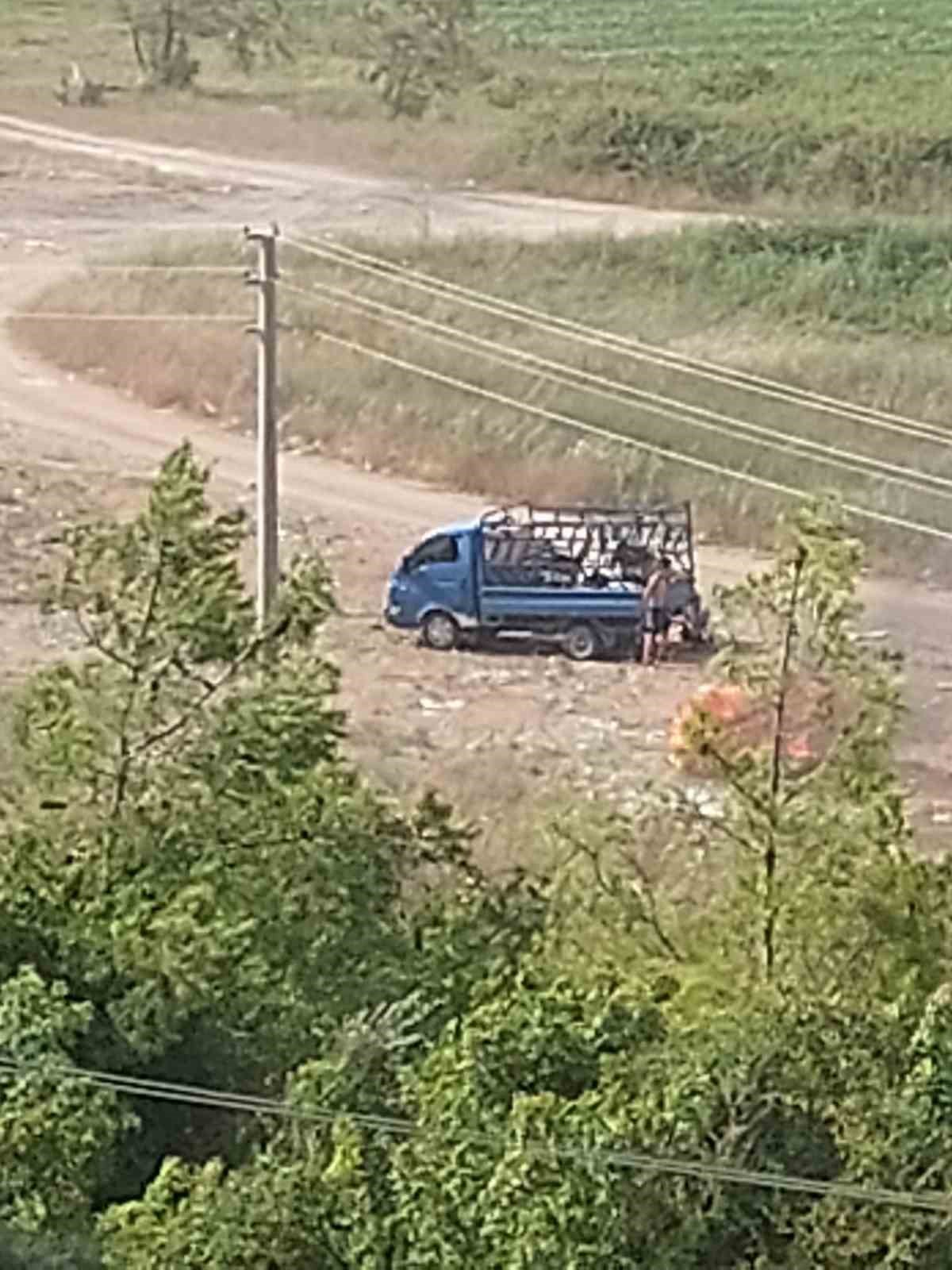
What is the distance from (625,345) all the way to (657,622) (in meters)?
4.81

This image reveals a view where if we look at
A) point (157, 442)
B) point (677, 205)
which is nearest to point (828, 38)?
point (677, 205)

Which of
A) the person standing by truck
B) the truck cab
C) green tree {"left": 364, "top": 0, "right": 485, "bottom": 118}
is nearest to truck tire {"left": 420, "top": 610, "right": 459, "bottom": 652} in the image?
the truck cab

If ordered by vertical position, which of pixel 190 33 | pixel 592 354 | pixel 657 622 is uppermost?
pixel 190 33

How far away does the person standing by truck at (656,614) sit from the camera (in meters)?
11.8

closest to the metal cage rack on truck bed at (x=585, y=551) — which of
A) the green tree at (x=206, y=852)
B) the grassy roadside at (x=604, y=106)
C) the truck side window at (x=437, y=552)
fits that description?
the truck side window at (x=437, y=552)

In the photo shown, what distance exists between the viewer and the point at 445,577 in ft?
39.5

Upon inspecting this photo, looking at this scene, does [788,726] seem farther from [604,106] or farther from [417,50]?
[417,50]

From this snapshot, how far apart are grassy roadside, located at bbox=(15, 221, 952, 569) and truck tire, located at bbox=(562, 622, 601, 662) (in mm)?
1673

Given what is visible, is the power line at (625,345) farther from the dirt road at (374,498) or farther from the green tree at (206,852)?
the green tree at (206,852)

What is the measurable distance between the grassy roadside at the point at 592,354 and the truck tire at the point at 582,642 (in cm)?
167

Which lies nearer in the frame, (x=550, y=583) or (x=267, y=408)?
(x=267, y=408)

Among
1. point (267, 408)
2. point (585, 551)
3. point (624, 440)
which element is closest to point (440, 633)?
point (585, 551)

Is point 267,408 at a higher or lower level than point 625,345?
higher

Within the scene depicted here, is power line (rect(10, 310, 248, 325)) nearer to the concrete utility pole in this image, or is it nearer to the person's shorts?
the person's shorts
